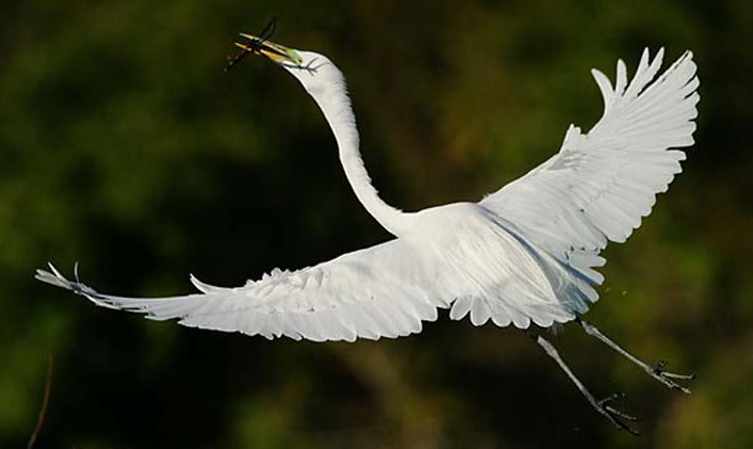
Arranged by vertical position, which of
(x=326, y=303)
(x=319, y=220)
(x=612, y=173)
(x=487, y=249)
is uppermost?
(x=612, y=173)

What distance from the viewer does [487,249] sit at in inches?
166

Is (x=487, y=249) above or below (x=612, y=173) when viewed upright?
below

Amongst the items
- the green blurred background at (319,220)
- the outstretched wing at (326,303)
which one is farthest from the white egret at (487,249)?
the green blurred background at (319,220)

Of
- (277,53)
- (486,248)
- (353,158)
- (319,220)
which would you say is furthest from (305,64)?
(319,220)

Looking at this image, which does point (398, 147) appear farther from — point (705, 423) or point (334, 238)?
point (705, 423)

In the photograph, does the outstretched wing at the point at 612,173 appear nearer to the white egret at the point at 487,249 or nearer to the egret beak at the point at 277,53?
the white egret at the point at 487,249

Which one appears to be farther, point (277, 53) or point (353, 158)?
point (277, 53)

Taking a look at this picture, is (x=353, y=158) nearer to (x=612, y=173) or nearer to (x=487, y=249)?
(x=487, y=249)

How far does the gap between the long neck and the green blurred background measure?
4.51 m

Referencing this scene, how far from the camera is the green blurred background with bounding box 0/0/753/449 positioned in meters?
9.28

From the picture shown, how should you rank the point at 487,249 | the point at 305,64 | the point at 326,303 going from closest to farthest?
1. the point at 326,303
2. the point at 487,249
3. the point at 305,64

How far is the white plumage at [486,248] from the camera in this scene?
4027 mm

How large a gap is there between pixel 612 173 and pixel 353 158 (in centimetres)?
65

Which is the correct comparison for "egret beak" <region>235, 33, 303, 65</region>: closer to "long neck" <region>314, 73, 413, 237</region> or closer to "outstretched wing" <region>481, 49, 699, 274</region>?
"long neck" <region>314, 73, 413, 237</region>
